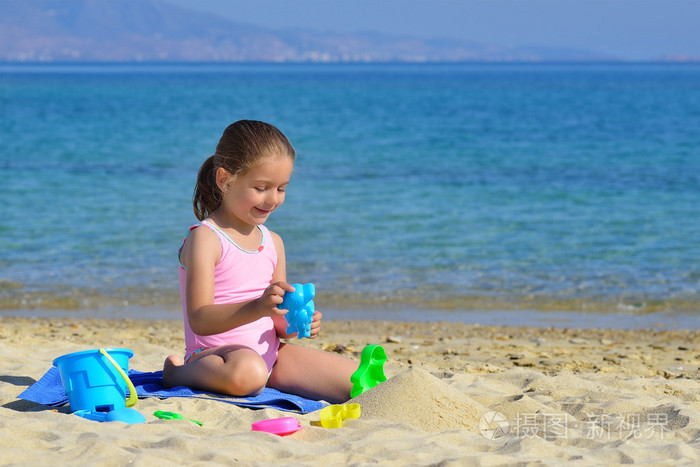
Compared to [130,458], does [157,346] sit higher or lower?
lower

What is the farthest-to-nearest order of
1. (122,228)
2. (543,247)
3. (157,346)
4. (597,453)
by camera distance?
(122,228) → (543,247) → (157,346) → (597,453)

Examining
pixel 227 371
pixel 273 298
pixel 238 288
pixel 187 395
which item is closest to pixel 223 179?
pixel 238 288

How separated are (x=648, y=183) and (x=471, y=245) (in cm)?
701

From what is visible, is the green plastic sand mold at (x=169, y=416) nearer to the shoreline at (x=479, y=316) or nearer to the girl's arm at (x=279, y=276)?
the girl's arm at (x=279, y=276)

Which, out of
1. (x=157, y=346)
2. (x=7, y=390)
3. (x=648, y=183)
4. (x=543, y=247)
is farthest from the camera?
(x=648, y=183)

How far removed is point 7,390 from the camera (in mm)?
4078

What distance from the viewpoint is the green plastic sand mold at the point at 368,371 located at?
12.9 feet

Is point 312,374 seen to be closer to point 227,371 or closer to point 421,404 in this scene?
point 227,371

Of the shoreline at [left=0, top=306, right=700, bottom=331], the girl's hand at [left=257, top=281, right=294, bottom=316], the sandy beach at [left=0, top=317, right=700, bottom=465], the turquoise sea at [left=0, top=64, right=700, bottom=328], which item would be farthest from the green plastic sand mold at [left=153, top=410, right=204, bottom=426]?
the turquoise sea at [left=0, top=64, right=700, bottom=328]

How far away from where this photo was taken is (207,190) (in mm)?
4062

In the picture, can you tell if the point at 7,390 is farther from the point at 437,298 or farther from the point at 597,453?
the point at 437,298

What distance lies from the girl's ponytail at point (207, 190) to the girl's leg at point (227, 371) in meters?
0.70

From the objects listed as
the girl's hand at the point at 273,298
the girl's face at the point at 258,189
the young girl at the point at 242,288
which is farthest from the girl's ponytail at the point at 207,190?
the girl's hand at the point at 273,298

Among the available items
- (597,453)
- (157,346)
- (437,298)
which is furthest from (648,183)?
(597,453)
